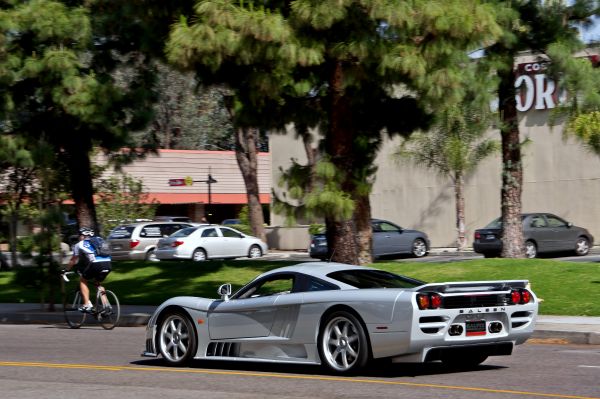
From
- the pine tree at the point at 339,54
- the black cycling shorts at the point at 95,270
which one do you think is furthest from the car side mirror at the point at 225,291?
the black cycling shorts at the point at 95,270

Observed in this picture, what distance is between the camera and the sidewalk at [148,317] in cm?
1556

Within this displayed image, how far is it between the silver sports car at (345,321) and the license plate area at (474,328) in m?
0.01

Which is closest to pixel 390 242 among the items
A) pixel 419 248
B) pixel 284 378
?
pixel 419 248

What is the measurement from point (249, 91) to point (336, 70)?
1659 mm

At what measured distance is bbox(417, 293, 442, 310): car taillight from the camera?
10562mm

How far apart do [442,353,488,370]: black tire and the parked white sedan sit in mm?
26576

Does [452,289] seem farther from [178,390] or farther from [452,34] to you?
[452,34]

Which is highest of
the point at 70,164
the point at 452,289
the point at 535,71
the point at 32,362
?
the point at 535,71

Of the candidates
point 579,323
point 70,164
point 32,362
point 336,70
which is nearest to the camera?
point 32,362

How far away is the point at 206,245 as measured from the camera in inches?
1544

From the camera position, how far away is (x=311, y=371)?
1180 centimetres

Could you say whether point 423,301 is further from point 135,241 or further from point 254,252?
point 254,252

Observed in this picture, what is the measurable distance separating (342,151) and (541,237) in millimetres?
16896

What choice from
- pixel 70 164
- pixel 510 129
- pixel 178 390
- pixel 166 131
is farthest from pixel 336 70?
pixel 166 131
